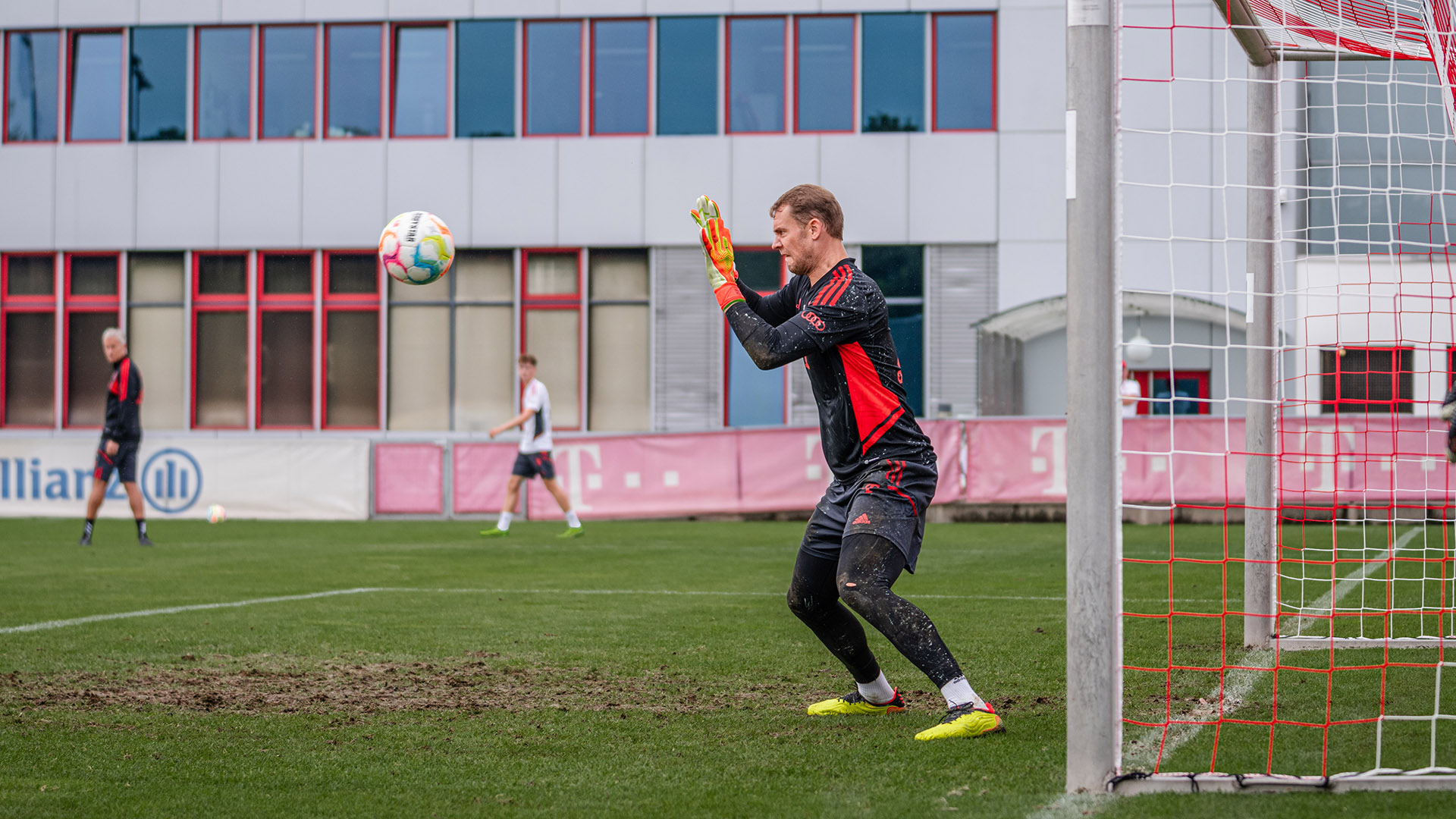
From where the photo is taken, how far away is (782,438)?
62.7 ft

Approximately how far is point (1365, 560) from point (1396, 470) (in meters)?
5.52

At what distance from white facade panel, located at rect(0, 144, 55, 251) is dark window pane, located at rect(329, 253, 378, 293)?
16.7 feet

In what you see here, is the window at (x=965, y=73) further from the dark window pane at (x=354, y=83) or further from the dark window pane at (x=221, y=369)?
the dark window pane at (x=221, y=369)

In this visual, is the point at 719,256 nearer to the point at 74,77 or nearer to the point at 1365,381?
the point at 1365,381

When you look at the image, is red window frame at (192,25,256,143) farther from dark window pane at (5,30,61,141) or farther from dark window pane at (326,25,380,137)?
dark window pane at (5,30,61,141)

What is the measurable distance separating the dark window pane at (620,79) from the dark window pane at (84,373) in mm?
9733

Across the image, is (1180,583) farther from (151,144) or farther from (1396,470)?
(151,144)

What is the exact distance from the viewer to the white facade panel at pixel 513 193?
80.0 ft

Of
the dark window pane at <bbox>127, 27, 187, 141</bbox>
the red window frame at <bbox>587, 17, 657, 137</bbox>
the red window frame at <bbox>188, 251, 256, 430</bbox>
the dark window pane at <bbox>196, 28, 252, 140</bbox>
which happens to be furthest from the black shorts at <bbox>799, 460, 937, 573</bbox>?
the dark window pane at <bbox>127, 27, 187, 141</bbox>

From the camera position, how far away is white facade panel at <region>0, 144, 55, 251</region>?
25.3m

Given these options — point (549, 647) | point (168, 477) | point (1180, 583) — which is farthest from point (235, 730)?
point (168, 477)

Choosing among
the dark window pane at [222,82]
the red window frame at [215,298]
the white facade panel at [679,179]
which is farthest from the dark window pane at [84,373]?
the white facade panel at [679,179]

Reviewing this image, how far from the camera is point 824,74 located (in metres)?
24.1

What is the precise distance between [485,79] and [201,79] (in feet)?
16.8
